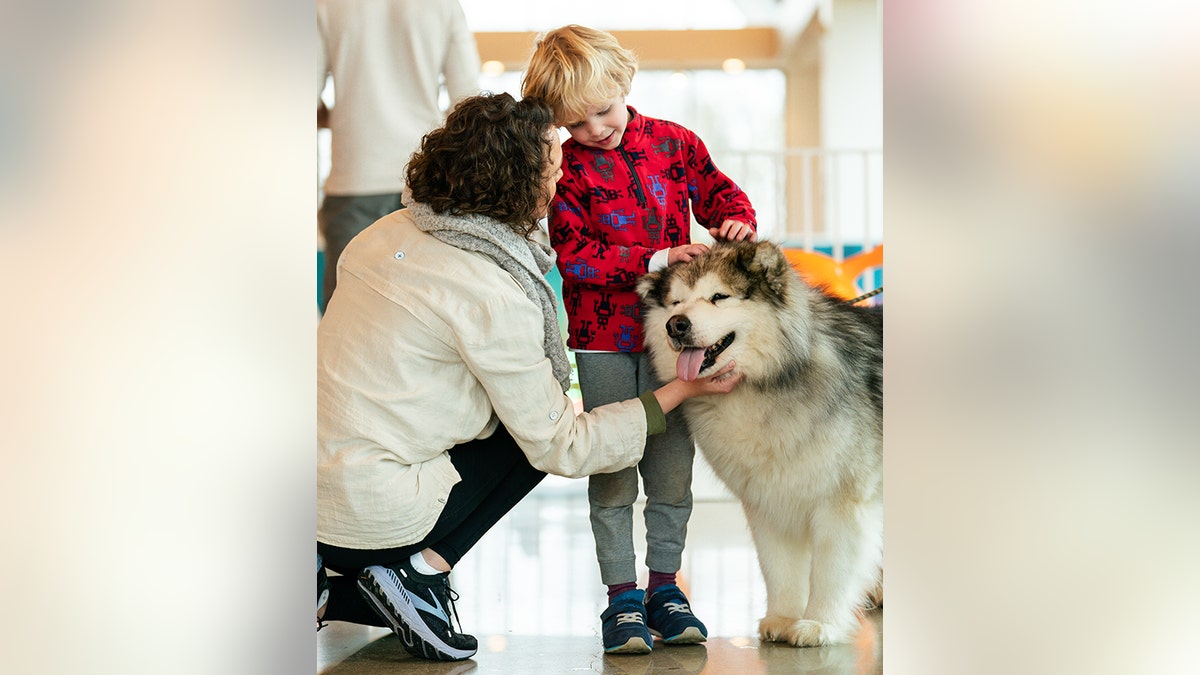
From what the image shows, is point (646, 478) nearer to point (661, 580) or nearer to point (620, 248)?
point (661, 580)

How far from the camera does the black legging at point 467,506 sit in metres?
1.92

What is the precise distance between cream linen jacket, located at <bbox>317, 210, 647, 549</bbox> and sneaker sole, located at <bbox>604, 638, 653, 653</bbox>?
0.33 m

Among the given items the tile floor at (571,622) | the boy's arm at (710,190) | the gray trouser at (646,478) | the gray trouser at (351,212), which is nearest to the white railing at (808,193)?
the tile floor at (571,622)

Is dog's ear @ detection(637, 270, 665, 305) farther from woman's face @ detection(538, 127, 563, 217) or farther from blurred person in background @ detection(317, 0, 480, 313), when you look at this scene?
blurred person in background @ detection(317, 0, 480, 313)

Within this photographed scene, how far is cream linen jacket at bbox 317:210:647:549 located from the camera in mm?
1770

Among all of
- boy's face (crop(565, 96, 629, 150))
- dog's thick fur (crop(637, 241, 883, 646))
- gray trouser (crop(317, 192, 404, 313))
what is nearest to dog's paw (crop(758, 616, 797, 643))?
dog's thick fur (crop(637, 241, 883, 646))

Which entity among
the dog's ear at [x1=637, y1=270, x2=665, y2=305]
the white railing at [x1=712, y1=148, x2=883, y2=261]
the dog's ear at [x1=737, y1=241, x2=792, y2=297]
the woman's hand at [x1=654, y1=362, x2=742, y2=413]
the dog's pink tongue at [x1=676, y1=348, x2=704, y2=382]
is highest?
the white railing at [x1=712, y1=148, x2=883, y2=261]

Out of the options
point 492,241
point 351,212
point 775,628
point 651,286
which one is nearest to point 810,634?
point 775,628

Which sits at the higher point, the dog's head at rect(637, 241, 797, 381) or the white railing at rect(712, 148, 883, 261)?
the white railing at rect(712, 148, 883, 261)

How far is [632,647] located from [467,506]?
1.32 ft

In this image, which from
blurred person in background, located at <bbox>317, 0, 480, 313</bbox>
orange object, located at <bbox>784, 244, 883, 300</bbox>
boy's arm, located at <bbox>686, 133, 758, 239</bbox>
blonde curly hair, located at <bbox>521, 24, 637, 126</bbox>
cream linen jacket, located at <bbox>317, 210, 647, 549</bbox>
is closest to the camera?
cream linen jacket, located at <bbox>317, 210, 647, 549</bbox>

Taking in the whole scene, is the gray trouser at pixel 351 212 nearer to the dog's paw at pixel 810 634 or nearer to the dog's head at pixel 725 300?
the dog's head at pixel 725 300

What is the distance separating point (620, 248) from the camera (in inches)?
83.5
